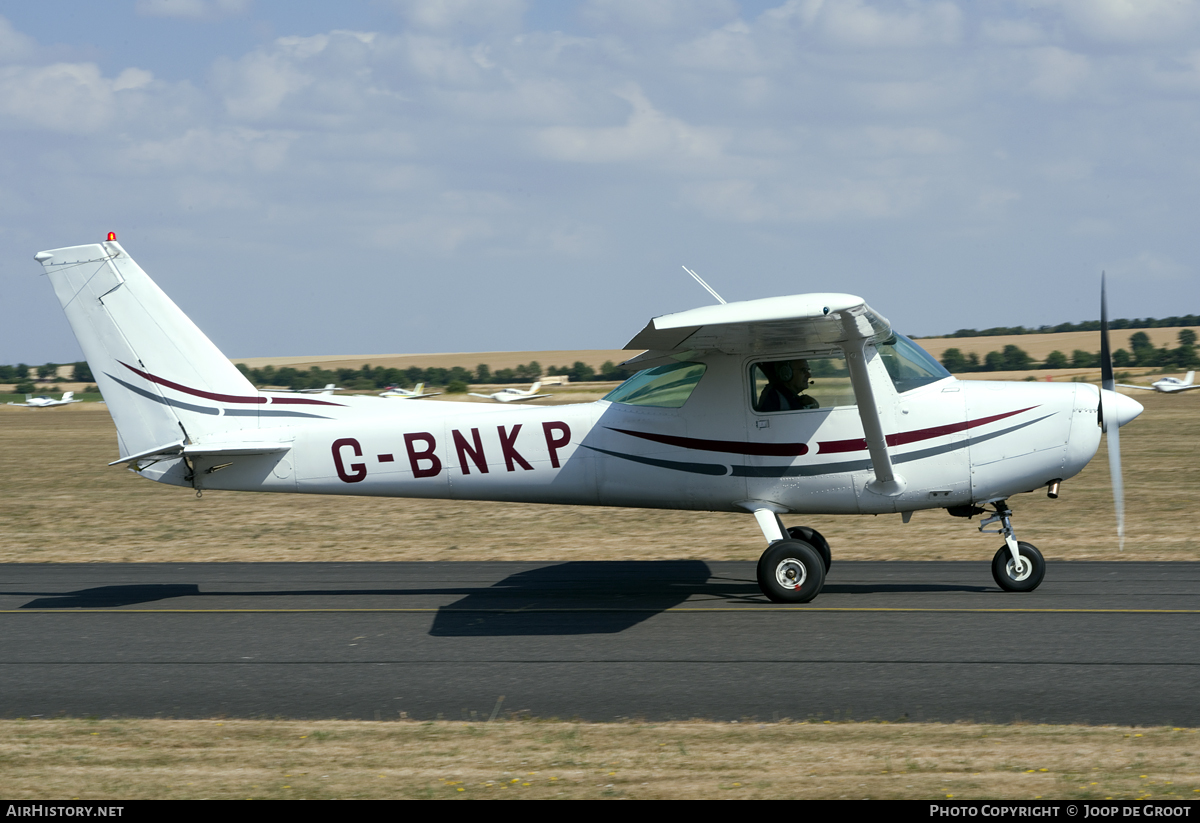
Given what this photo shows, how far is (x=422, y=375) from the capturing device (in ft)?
285

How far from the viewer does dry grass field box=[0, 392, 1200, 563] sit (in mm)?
13398

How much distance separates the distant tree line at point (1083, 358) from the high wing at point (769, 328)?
160ft

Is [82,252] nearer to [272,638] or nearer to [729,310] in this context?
[272,638]

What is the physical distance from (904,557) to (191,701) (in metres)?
8.41

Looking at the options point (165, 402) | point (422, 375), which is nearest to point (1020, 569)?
point (165, 402)

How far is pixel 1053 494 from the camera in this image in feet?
31.8

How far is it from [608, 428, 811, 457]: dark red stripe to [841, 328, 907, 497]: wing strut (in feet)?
2.17

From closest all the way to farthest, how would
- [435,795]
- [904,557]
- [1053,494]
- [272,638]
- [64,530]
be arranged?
[435,795]
[272,638]
[1053,494]
[904,557]
[64,530]

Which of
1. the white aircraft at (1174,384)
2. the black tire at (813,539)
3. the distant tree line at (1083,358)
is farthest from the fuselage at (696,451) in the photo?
the white aircraft at (1174,384)

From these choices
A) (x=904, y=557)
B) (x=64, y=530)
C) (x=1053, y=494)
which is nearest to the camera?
(x=1053, y=494)

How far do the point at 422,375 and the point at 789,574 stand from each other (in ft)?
260

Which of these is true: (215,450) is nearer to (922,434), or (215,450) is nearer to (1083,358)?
(922,434)

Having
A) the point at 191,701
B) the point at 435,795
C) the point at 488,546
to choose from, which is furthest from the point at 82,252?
the point at 435,795

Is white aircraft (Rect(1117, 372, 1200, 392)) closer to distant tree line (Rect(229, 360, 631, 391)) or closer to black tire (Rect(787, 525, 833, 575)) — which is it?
distant tree line (Rect(229, 360, 631, 391))
